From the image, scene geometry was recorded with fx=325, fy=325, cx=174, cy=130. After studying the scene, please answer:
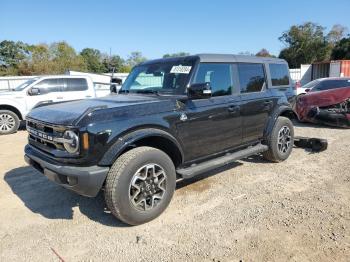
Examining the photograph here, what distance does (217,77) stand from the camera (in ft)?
15.5

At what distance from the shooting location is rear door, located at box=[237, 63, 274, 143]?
511cm

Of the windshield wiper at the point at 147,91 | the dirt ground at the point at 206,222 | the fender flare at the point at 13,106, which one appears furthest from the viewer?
the fender flare at the point at 13,106

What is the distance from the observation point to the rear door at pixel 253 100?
5.11m

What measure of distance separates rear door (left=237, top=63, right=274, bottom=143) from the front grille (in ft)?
8.89

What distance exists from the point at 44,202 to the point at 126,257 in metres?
1.91

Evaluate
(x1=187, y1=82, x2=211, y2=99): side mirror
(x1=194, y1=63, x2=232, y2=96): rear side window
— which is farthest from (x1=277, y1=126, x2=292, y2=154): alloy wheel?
(x1=187, y1=82, x2=211, y2=99): side mirror

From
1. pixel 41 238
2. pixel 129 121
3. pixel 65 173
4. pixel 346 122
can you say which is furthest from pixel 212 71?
pixel 346 122

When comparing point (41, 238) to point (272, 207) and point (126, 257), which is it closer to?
point (126, 257)

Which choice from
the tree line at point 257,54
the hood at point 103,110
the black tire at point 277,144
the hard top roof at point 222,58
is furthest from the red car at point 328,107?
the tree line at point 257,54

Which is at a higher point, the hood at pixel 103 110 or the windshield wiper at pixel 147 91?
the windshield wiper at pixel 147 91

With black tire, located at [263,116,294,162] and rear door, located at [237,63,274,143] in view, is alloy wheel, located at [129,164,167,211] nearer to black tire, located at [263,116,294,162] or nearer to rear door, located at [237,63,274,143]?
rear door, located at [237,63,274,143]

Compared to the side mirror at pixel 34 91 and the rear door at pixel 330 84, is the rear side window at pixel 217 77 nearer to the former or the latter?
the side mirror at pixel 34 91

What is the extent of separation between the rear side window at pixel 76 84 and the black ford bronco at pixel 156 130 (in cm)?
664

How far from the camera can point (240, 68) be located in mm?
5148
